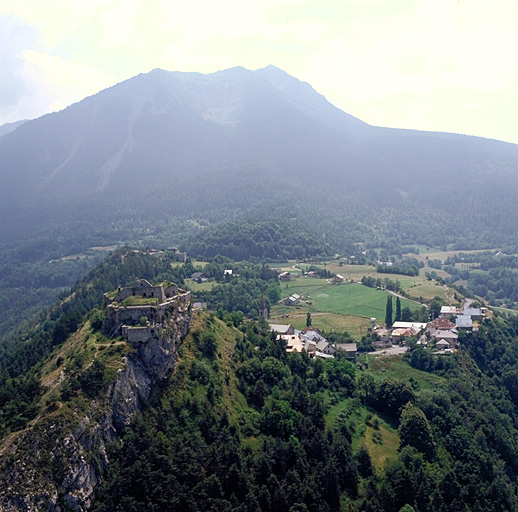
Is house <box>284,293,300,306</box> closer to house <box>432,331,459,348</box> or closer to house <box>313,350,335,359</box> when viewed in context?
house <box>432,331,459,348</box>

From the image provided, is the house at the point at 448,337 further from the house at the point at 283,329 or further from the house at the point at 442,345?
the house at the point at 283,329

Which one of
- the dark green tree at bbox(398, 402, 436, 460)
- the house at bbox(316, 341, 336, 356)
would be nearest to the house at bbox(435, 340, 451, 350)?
the house at bbox(316, 341, 336, 356)

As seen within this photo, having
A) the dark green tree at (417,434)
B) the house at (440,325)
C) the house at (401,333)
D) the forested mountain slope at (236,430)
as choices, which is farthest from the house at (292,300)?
the dark green tree at (417,434)

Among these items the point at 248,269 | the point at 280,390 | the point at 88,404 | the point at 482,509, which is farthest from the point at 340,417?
the point at 248,269

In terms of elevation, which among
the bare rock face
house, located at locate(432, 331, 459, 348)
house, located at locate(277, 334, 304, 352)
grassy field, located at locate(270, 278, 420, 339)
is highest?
the bare rock face

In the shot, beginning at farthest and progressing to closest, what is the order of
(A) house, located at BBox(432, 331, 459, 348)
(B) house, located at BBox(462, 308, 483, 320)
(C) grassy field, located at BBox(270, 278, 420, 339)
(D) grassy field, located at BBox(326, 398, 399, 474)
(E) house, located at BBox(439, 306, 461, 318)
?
(C) grassy field, located at BBox(270, 278, 420, 339) → (E) house, located at BBox(439, 306, 461, 318) → (B) house, located at BBox(462, 308, 483, 320) → (A) house, located at BBox(432, 331, 459, 348) → (D) grassy field, located at BBox(326, 398, 399, 474)

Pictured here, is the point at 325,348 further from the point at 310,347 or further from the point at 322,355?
the point at 322,355

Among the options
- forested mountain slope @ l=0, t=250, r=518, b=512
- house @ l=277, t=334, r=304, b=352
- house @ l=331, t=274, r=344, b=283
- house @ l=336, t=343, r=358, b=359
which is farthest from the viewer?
house @ l=331, t=274, r=344, b=283

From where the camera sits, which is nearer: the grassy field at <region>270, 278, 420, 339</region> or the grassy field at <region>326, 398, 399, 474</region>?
the grassy field at <region>326, 398, 399, 474</region>

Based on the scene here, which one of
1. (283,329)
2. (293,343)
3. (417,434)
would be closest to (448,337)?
(283,329)
